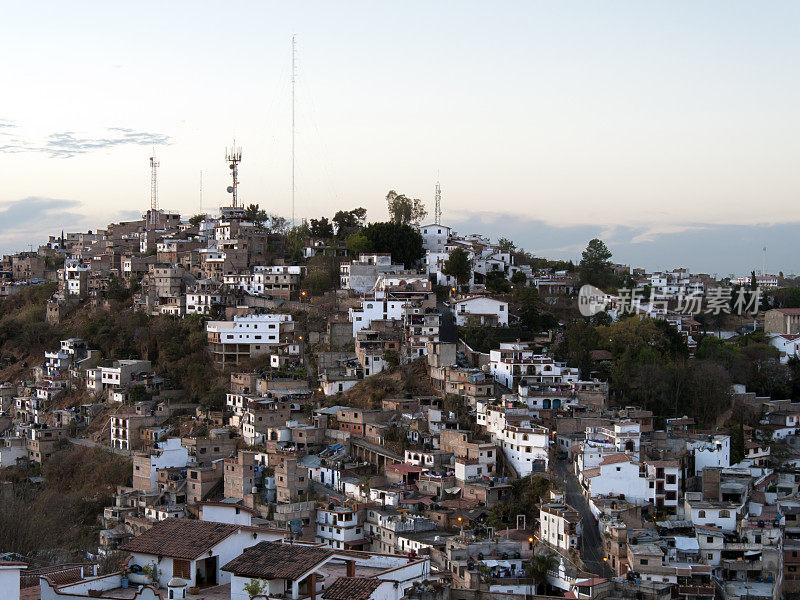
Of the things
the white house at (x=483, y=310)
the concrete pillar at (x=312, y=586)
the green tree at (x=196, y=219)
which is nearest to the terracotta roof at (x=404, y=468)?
the white house at (x=483, y=310)

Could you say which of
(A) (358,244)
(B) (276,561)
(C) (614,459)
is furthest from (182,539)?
(A) (358,244)

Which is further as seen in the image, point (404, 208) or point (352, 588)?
point (404, 208)

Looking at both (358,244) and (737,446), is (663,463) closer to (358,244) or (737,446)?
(737,446)

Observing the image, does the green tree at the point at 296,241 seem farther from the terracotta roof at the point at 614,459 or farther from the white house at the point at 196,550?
the white house at the point at 196,550

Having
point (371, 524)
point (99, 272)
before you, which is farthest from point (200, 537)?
point (99, 272)

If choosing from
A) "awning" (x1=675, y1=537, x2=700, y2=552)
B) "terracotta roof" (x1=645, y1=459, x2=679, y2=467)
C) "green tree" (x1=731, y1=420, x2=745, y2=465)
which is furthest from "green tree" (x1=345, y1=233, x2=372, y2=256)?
"awning" (x1=675, y1=537, x2=700, y2=552)

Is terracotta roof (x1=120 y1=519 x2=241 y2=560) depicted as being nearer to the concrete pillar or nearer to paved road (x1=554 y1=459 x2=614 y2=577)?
the concrete pillar

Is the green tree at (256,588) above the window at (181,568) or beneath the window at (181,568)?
above
